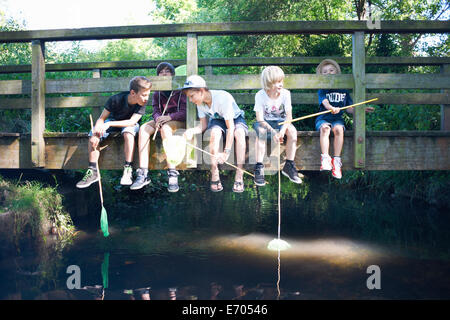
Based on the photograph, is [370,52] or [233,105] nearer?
[233,105]

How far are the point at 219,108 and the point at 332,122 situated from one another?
1.24 meters

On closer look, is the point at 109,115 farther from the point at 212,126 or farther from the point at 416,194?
the point at 416,194

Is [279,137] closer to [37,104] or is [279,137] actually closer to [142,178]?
[142,178]

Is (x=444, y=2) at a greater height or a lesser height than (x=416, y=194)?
greater

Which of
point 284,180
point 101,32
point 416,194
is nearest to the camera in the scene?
point 101,32

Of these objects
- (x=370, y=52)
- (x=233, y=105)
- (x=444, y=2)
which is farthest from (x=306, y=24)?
(x=444, y=2)

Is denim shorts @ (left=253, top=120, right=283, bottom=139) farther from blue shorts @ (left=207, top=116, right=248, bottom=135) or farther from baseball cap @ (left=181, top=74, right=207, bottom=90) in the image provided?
baseball cap @ (left=181, top=74, right=207, bottom=90)

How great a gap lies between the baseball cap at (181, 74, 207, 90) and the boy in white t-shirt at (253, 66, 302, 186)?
1.99ft

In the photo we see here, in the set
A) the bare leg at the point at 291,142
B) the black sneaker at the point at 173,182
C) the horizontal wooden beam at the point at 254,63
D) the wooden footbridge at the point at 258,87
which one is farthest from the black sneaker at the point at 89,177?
the horizontal wooden beam at the point at 254,63

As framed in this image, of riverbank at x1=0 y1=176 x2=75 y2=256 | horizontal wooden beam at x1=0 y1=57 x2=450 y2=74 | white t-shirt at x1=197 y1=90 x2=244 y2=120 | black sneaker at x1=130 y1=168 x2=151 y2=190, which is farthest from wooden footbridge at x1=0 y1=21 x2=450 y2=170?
horizontal wooden beam at x1=0 y1=57 x2=450 y2=74

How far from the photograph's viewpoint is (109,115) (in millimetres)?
4766

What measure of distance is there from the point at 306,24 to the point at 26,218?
432cm
